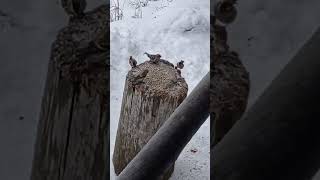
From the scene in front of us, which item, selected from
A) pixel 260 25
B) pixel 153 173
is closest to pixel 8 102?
pixel 153 173

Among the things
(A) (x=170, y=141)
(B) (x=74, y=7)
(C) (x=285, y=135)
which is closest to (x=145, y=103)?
(A) (x=170, y=141)

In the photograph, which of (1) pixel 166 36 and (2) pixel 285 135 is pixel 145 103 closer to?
(1) pixel 166 36

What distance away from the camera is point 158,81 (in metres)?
2.07

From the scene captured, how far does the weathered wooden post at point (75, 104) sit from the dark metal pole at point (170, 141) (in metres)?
0.05

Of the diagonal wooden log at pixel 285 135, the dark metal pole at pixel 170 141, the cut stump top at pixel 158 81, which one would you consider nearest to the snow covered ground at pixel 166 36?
the cut stump top at pixel 158 81

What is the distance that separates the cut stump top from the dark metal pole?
4.30ft

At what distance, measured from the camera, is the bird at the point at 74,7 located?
1.70 ft

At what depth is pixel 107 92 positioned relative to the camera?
0.53 metres

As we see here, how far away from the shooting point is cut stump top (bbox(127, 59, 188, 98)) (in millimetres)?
2033

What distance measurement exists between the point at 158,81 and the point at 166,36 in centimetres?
83

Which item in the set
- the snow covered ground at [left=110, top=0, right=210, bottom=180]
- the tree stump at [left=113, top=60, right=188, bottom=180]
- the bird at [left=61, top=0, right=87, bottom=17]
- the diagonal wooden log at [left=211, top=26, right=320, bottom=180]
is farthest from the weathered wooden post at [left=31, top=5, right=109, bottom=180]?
the snow covered ground at [left=110, top=0, right=210, bottom=180]

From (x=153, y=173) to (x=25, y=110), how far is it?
16 cm

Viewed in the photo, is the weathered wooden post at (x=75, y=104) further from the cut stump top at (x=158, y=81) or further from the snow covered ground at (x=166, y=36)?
the snow covered ground at (x=166, y=36)

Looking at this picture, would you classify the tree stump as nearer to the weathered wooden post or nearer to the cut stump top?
the cut stump top
